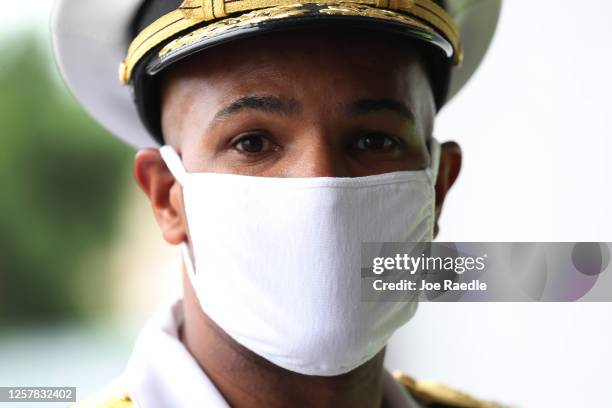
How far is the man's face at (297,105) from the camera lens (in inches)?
58.9

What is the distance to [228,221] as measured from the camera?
1522 mm

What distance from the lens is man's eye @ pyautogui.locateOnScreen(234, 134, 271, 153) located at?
1.54 meters

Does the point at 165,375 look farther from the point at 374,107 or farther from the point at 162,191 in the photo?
the point at 374,107

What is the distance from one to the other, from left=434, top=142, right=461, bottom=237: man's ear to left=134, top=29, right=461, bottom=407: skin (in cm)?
17

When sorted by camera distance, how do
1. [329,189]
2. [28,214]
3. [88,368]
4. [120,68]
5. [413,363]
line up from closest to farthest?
1. [329,189]
2. [120,68]
3. [413,363]
4. [88,368]
5. [28,214]

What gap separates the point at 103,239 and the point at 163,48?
554cm

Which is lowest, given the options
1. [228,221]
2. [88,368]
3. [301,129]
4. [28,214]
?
[88,368]

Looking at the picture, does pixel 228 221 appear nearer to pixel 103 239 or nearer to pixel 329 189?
pixel 329 189

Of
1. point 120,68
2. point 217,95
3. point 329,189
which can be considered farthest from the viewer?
point 120,68

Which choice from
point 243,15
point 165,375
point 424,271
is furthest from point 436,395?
point 243,15

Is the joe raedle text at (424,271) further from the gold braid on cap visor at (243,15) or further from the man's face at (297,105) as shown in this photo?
the gold braid on cap visor at (243,15)

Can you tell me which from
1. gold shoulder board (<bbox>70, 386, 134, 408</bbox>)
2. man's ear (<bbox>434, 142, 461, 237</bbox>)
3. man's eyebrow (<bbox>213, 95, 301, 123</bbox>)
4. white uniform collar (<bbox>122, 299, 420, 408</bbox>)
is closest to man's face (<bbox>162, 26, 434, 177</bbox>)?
man's eyebrow (<bbox>213, 95, 301, 123</bbox>)

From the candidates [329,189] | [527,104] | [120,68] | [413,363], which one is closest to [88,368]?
[413,363]

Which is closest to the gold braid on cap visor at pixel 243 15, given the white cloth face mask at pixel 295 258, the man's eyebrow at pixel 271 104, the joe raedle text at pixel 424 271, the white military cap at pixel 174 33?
the white military cap at pixel 174 33
